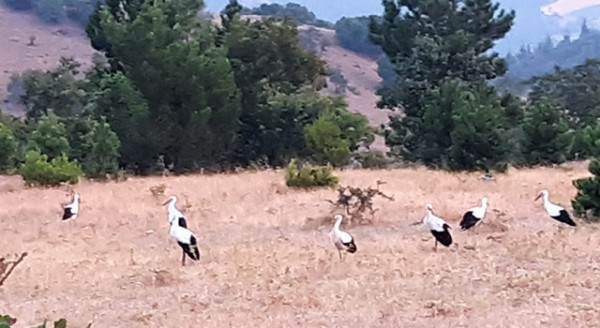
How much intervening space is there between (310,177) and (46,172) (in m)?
5.05

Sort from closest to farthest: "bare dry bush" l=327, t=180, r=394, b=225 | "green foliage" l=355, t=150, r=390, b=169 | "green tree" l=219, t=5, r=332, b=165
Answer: "bare dry bush" l=327, t=180, r=394, b=225, "green foliage" l=355, t=150, r=390, b=169, "green tree" l=219, t=5, r=332, b=165

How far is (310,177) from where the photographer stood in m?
16.0

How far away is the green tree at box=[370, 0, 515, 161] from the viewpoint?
27188 mm

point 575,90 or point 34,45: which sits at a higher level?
point 575,90

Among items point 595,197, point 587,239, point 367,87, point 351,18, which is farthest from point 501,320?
point 351,18

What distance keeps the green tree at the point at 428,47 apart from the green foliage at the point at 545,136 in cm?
413

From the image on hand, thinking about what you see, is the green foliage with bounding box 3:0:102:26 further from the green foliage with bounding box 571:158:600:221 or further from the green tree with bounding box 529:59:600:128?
the green foliage with bounding box 571:158:600:221

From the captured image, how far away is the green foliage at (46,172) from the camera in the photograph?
690 inches

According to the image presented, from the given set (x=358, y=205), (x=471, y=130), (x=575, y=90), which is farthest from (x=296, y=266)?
(x=575, y=90)

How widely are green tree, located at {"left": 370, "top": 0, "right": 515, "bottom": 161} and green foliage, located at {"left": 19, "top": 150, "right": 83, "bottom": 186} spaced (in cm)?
1012

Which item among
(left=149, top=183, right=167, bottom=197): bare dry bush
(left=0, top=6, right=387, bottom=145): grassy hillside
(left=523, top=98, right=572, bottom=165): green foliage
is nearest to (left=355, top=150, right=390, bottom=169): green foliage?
(left=523, top=98, right=572, bottom=165): green foliage

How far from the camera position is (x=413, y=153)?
25.1m

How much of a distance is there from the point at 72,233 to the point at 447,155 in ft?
34.0

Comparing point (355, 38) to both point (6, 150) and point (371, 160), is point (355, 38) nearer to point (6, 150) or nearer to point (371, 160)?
point (371, 160)
